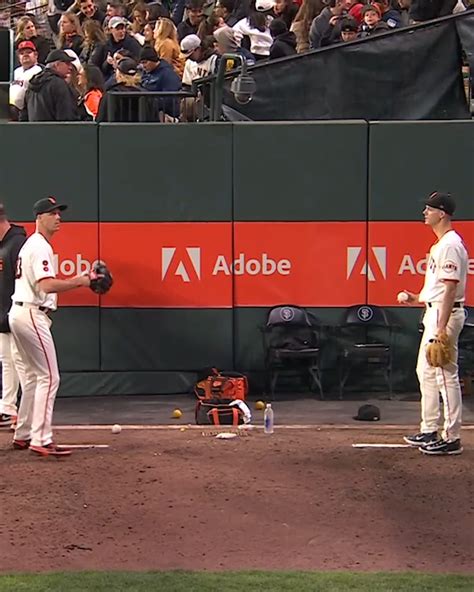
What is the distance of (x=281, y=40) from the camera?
15.4 metres

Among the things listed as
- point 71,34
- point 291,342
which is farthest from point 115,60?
point 291,342

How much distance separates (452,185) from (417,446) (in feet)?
12.9

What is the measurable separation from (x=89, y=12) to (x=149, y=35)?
2.04 m

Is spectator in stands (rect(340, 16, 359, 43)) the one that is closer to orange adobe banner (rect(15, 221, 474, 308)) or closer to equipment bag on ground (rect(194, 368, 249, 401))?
orange adobe banner (rect(15, 221, 474, 308))

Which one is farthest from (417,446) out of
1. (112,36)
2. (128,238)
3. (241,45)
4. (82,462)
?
(112,36)

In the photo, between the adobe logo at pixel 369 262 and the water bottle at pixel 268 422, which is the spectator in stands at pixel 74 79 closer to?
the adobe logo at pixel 369 262

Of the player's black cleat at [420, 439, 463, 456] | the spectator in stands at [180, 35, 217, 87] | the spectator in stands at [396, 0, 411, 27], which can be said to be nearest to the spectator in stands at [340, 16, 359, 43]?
the spectator in stands at [396, 0, 411, 27]

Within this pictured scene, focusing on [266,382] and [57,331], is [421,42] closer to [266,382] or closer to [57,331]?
[266,382]

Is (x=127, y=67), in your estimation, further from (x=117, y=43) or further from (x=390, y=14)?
(x=390, y=14)

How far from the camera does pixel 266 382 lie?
1328 centimetres

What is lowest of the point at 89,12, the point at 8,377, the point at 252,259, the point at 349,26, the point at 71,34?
the point at 8,377

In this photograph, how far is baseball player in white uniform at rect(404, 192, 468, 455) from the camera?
377 inches

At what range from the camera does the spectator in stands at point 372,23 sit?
14.5 metres

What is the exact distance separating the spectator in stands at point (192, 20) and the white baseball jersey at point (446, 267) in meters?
8.55
